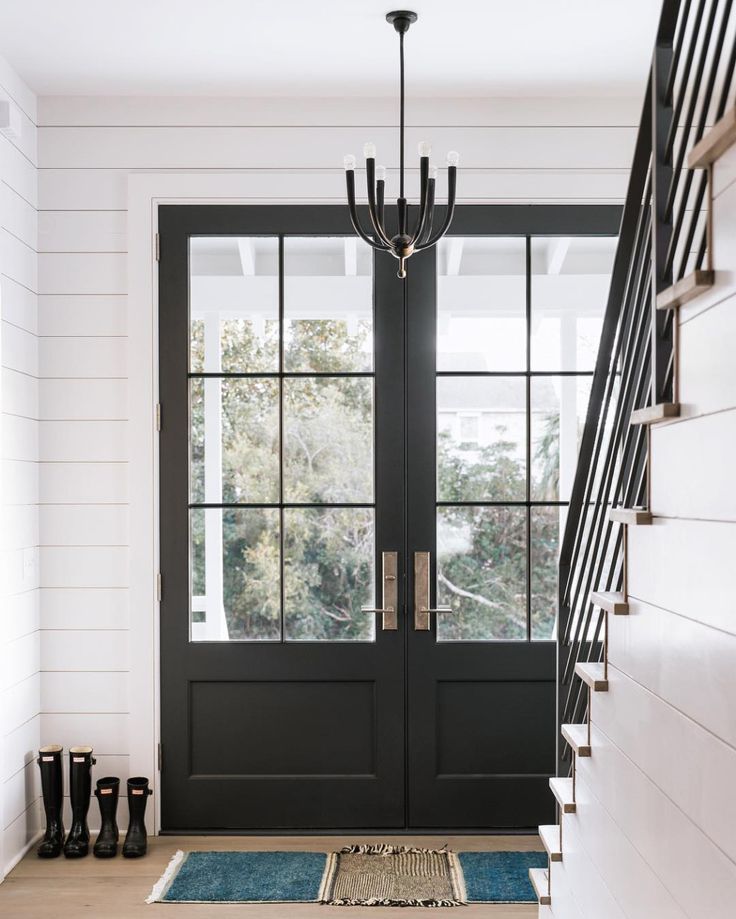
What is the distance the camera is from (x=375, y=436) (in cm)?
336

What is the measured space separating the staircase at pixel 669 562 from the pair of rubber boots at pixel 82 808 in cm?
165

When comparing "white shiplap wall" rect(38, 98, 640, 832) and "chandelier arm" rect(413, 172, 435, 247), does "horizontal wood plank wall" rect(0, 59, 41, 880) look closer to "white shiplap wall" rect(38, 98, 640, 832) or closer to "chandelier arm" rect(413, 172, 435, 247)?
"white shiplap wall" rect(38, 98, 640, 832)

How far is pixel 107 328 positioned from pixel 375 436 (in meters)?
1.12

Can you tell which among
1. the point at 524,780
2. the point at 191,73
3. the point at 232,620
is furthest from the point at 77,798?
the point at 191,73

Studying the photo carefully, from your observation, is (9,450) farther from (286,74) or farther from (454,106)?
(454,106)

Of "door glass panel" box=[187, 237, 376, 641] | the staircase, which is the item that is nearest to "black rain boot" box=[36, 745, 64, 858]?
"door glass panel" box=[187, 237, 376, 641]

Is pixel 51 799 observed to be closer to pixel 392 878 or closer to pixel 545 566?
pixel 392 878

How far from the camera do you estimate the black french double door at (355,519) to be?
333 centimetres

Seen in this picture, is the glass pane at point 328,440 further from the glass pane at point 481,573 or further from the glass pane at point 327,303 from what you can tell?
the glass pane at point 481,573

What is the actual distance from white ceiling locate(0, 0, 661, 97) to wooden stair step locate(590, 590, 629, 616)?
192 cm

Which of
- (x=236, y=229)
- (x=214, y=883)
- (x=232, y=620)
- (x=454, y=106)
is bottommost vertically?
(x=214, y=883)

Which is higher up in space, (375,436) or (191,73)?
(191,73)

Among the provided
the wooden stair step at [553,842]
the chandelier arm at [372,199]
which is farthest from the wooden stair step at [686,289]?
the wooden stair step at [553,842]

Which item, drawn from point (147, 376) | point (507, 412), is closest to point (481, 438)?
point (507, 412)
